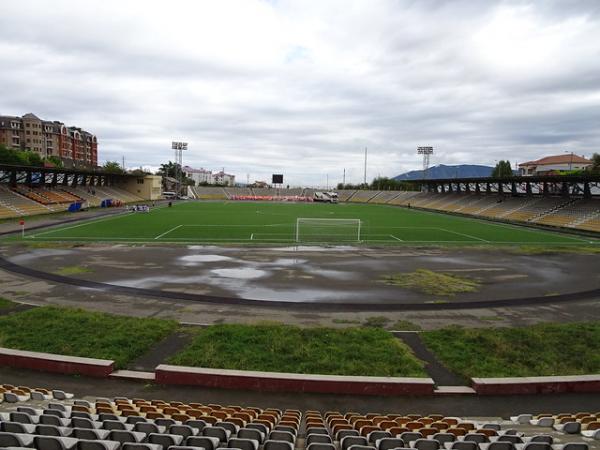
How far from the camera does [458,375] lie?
426 inches

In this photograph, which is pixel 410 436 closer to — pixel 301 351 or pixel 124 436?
pixel 124 436

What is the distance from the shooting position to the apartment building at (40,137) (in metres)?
125

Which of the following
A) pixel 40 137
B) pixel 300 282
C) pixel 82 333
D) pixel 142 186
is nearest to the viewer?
pixel 82 333

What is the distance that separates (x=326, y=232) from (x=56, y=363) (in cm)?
3272

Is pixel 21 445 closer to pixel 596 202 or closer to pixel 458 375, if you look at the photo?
pixel 458 375

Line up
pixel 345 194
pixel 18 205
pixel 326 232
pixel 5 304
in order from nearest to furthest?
pixel 5 304
pixel 326 232
pixel 18 205
pixel 345 194

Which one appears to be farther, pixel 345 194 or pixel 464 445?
pixel 345 194

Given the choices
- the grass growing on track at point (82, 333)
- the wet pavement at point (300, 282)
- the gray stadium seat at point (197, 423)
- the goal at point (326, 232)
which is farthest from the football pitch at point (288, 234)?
the gray stadium seat at point (197, 423)

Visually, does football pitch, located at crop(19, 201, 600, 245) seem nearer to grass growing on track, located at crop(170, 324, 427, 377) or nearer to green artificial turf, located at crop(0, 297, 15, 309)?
green artificial turf, located at crop(0, 297, 15, 309)

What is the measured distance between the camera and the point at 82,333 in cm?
1284

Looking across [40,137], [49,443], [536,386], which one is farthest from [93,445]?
[40,137]

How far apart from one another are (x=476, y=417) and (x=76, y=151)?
17004cm

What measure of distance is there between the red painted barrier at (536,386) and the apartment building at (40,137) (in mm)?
126963

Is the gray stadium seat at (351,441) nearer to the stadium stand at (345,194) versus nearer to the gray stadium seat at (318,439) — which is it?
the gray stadium seat at (318,439)
